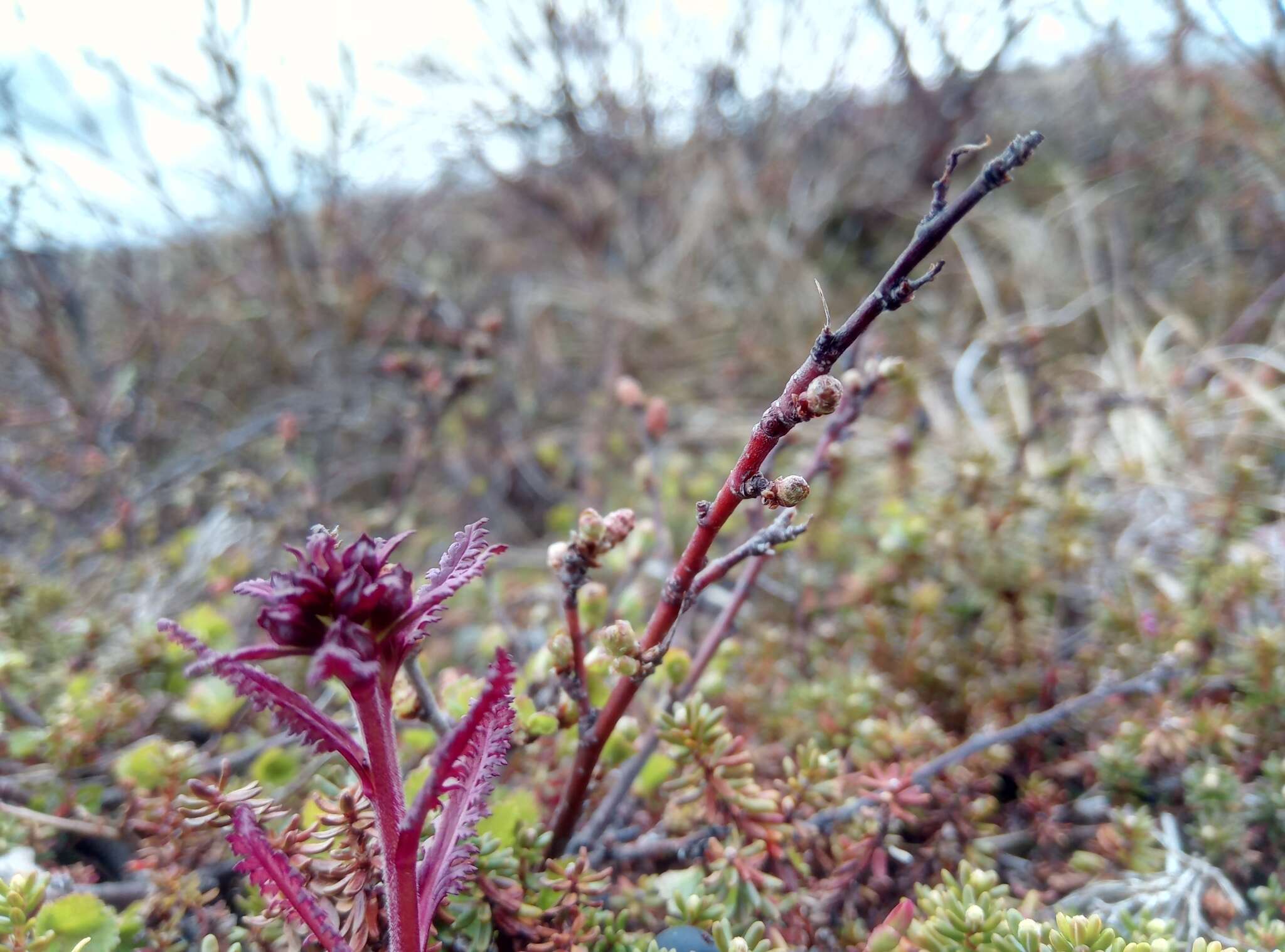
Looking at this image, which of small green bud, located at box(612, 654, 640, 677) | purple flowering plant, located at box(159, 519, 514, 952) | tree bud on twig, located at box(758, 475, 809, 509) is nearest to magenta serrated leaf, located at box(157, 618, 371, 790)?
purple flowering plant, located at box(159, 519, 514, 952)

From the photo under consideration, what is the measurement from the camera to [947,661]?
1362 mm

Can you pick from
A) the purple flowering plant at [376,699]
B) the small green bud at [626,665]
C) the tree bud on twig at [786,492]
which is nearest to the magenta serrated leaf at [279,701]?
the purple flowering plant at [376,699]

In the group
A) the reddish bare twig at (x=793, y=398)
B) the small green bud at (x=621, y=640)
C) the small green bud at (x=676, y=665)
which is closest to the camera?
the reddish bare twig at (x=793, y=398)

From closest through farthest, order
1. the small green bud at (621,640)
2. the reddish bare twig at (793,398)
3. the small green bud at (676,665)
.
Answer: the reddish bare twig at (793,398)
the small green bud at (621,640)
the small green bud at (676,665)

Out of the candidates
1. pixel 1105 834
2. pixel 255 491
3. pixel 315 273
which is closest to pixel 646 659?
pixel 1105 834

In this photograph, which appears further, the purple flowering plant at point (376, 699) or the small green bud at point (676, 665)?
the small green bud at point (676, 665)

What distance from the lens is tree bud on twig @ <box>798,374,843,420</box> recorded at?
491mm

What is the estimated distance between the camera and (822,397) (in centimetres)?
49

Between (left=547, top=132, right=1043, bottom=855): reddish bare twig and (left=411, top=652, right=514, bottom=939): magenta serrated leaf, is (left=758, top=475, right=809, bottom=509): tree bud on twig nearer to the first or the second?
(left=547, top=132, right=1043, bottom=855): reddish bare twig

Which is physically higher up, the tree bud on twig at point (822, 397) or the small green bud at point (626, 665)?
the tree bud on twig at point (822, 397)

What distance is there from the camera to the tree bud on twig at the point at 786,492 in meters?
0.52

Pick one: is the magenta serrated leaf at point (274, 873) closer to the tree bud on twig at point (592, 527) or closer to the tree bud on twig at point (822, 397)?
the tree bud on twig at point (592, 527)

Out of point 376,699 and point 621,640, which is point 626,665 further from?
point 376,699

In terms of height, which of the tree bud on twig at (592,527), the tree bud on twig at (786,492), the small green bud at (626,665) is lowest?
the small green bud at (626,665)
